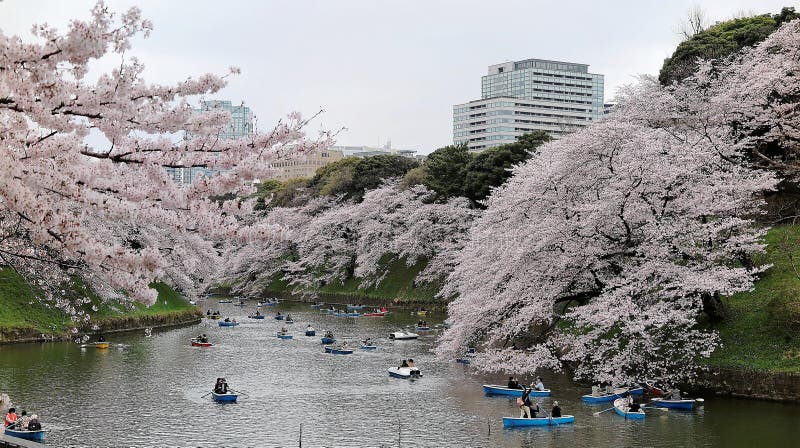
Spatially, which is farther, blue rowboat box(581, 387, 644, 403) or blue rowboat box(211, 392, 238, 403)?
blue rowboat box(211, 392, 238, 403)

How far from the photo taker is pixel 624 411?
90.3 ft

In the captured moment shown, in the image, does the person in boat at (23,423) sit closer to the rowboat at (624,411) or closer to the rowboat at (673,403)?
the rowboat at (624,411)

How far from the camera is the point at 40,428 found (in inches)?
920

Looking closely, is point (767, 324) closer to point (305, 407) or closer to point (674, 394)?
point (674, 394)

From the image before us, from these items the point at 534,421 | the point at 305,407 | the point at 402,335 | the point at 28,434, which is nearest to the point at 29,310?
the point at 402,335

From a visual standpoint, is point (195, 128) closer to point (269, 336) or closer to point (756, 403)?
point (756, 403)

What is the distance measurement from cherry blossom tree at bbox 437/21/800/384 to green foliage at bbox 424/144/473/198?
3606 centimetres

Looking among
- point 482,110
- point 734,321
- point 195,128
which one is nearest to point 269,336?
point 734,321

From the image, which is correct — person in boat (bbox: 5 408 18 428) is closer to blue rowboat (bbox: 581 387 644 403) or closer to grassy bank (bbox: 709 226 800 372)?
blue rowboat (bbox: 581 387 644 403)

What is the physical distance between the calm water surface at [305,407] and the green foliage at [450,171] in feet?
97.4

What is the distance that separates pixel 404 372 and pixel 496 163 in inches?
1285

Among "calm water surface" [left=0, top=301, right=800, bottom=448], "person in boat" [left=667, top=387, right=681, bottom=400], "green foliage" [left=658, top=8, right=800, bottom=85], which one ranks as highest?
"green foliage" [left=658, top=8, right=800, bottom=85]

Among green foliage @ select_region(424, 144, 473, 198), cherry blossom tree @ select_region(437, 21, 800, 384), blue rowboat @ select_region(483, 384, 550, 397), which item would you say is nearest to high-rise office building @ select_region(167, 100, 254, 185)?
cherry blossom tree @ select_region(437, 21, 800, 384)

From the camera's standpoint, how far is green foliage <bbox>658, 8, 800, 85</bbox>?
48.8m
